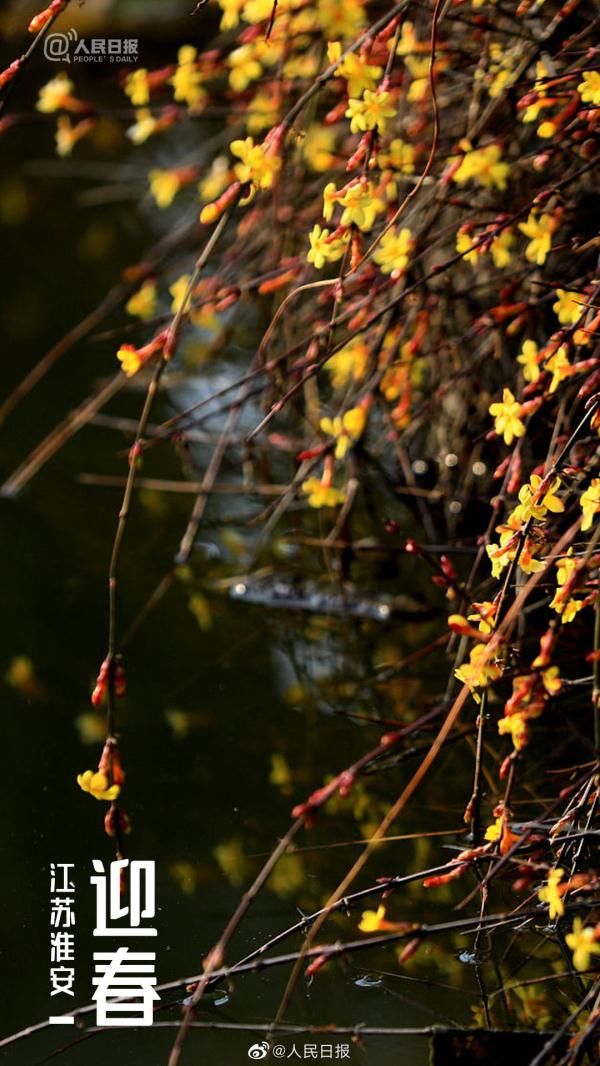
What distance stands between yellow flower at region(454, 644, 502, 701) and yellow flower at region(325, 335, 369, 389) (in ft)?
2.17

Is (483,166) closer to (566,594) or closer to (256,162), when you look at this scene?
(256,162)

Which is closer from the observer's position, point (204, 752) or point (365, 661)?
point (204, 752)

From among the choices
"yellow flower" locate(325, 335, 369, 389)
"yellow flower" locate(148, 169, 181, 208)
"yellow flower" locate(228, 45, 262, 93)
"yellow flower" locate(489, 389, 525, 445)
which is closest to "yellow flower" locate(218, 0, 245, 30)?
"yellow flower" locate(228, 45, 262, 93)

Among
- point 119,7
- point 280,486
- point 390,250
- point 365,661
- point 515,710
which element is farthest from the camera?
point 119,7

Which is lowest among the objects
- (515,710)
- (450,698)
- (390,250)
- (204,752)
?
(204,752)

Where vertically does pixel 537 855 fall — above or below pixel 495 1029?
above

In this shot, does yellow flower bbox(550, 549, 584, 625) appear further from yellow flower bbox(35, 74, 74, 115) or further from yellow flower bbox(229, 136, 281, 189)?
yellow flower bbox(35, 74, 74, 115)

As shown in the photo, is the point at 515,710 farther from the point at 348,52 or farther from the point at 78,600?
the point at 78,600

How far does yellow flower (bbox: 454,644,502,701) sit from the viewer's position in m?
1.00

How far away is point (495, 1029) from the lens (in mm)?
1137

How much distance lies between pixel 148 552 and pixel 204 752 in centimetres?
50

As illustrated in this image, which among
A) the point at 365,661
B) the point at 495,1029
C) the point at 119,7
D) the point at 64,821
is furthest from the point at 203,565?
the point at 119,7

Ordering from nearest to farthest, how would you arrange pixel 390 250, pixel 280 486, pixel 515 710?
1. pixel 515 710
2. pixel 390 250
3. pixel 280 486

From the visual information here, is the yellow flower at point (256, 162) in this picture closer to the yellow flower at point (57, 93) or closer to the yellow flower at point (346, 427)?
the yellow flower at point (346, 427)
